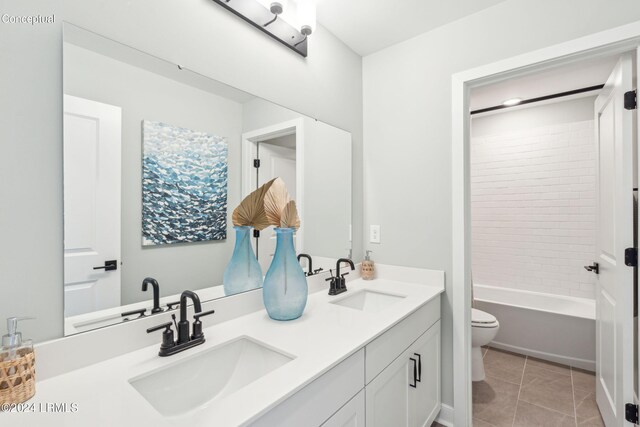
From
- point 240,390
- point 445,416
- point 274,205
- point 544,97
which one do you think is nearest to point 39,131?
point 274,205

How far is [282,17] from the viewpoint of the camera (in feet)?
5.04

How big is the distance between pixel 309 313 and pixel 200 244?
0.56 meters

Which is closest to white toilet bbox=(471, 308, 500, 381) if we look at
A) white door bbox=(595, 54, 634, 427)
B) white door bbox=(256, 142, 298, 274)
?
white door bbox=(595, 54, 634, 427)

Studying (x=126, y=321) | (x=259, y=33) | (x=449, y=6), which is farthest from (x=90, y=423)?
(x=449, y=6)

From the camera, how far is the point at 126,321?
98 cm

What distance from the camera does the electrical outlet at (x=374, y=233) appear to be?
208 cm

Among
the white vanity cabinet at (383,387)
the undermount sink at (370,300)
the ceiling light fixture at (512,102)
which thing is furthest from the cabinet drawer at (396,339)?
the ceiling light fixture at (512,102)

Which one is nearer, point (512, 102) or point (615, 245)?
point (615, 245)

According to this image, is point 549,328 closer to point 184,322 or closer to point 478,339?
point 478,339

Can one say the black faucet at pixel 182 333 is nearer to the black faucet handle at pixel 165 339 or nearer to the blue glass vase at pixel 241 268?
the black faucet handle at pixel 165 339

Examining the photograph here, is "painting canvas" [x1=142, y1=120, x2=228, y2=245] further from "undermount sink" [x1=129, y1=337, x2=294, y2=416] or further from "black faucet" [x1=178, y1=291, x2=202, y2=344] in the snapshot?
"undermount sink" [x1=129, y1=337, x2=294, y2=416]

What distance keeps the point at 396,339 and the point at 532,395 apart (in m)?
1.64

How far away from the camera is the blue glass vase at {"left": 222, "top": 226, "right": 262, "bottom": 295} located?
1.29 m

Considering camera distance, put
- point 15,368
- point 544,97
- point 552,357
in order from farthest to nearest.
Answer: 1. point 544,97
2. point 552,357
3. point 15,368
